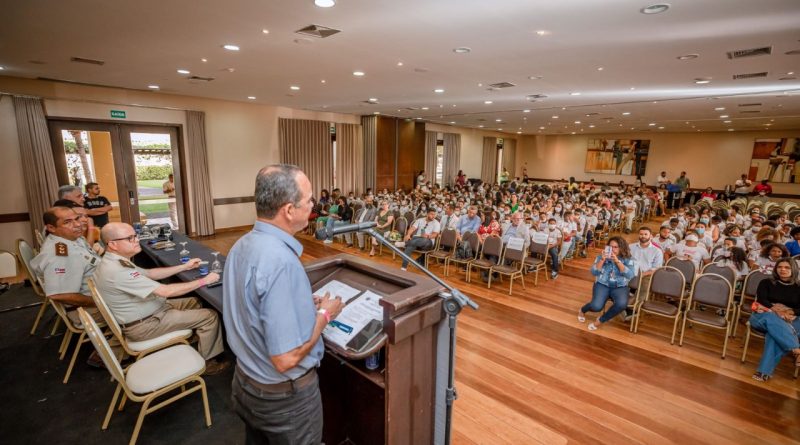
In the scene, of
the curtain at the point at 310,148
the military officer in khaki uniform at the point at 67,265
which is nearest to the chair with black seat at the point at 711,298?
the military officer in khaki uniform at the point at 67,265

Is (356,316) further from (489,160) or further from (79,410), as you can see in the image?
(489,160)

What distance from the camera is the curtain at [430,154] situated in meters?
15.7

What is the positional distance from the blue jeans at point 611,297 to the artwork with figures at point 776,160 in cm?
1707

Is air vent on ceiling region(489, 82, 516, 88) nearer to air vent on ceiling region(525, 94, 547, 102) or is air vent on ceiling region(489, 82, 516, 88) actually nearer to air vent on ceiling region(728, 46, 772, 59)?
air vent on ceiling region(525, 94, 547, 102)

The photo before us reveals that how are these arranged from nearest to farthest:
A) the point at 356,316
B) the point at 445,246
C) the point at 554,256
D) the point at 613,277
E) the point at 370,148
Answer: the point at 356,316 < the point at 613,277 < the point at 554,256 < the point at 445,246 < the point at 370,148

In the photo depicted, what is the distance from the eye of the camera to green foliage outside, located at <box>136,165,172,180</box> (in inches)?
330

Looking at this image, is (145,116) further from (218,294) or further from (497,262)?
(497,262)

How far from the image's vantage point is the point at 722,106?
8.83m

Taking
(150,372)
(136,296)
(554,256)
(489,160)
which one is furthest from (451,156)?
(150,372)

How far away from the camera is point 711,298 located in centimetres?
411

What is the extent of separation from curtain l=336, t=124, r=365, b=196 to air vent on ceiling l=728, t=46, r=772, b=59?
32.6ft

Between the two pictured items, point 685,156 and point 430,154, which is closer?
point 430,154

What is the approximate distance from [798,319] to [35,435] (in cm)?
692

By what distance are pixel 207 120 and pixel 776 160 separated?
21896 millimetres
